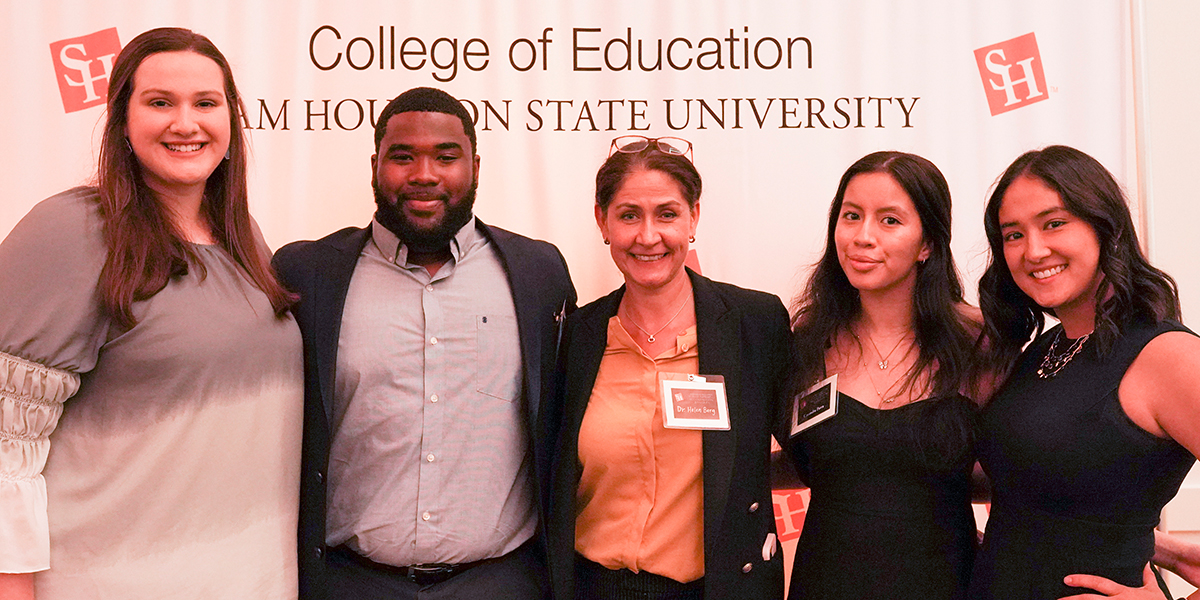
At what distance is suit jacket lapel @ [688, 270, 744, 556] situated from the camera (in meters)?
1.93

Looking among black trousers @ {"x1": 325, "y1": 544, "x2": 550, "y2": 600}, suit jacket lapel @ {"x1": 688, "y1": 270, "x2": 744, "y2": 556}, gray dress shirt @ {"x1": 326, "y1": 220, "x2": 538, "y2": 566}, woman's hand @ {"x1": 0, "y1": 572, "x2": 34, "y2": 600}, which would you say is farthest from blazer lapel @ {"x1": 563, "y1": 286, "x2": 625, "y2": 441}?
woman's hand @ {"x1": 0, "y1": 572, "x2": 34, "y2": 600}

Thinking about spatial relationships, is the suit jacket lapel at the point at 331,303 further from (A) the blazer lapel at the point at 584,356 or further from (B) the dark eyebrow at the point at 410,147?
(A) the blazer lapel at the point at 584,356

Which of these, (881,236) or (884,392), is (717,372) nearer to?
(884,392)

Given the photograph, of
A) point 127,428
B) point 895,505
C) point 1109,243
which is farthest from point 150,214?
point 1109,243

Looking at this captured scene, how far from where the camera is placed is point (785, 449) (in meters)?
2.19

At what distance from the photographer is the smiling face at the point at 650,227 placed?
6.81 feet

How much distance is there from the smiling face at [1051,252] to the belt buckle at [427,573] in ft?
5.01

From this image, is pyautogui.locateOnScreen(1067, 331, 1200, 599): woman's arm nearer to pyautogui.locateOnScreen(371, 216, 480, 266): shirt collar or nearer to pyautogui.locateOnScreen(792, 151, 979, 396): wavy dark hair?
pyautogui.locateOnScreen(792, 151, 979, 396): wavy dark hair

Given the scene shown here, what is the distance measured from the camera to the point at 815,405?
202 cm

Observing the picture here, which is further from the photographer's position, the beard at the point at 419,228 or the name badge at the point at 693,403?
the beard at the point at 419,228

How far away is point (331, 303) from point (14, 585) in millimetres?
852

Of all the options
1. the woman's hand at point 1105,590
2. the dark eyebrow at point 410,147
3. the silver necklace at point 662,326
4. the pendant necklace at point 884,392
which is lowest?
the woman's hand at point 1105,590

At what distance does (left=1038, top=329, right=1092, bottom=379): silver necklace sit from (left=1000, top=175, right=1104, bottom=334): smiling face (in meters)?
0.04

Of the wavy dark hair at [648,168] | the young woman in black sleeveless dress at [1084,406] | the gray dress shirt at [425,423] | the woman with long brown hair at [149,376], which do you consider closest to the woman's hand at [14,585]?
the woman with long brown hair at [149,376]
